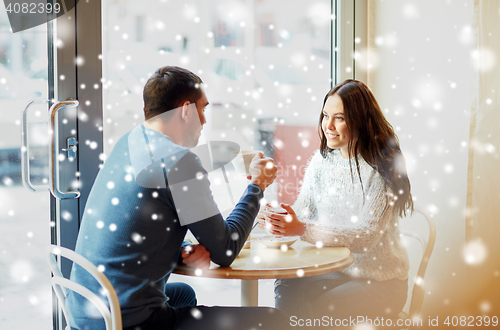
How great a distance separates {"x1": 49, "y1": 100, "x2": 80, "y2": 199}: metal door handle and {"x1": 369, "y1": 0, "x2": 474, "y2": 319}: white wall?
5.34 feet

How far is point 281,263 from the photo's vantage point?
1340 millimetres

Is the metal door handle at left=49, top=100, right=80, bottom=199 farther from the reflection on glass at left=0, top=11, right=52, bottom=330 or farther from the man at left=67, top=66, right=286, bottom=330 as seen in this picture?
the man at left=67, top=66, right=286, bottom=330

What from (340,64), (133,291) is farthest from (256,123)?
(133,291)

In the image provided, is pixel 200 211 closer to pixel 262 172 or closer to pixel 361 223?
pixel 262 172

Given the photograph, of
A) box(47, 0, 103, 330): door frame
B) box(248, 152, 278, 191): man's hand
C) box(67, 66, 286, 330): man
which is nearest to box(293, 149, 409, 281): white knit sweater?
box(248, 152, 278, 191): man's hand

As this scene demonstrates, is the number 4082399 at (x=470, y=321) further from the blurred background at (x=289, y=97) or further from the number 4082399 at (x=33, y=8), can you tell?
the number 4082399 at (x=33, y=8)

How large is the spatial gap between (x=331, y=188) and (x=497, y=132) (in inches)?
31.9

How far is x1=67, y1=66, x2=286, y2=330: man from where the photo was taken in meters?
1.15

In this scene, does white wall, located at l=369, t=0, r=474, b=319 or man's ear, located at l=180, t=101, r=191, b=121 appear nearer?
man's ear, located at l=180, t=101, r=191, b=121

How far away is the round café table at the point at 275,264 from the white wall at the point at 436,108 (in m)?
0.84

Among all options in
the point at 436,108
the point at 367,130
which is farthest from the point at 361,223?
the point at 436,108

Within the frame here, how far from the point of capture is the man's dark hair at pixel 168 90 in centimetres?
128

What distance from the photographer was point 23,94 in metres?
1.63

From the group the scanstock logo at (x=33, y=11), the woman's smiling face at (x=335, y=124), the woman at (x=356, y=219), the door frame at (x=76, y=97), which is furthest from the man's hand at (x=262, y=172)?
the scanstock logo at (x=33, y=11)
